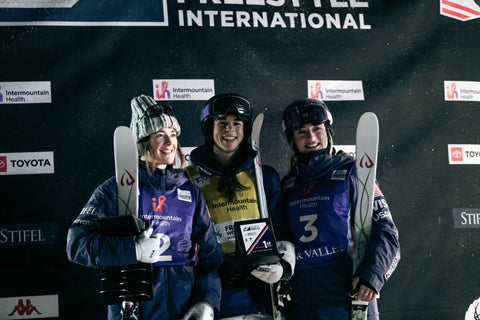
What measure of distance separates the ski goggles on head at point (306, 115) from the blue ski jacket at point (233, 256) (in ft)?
0.93

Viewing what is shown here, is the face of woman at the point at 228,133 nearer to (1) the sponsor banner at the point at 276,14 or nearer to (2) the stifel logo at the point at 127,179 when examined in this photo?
(2) the stifel logo at the point at 127,179

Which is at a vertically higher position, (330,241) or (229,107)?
(229,107)

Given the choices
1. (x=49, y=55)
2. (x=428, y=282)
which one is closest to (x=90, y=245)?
(x=49, y=55)

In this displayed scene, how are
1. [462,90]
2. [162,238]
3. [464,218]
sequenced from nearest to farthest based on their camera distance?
[162,238] → [464,218] → [462,90]

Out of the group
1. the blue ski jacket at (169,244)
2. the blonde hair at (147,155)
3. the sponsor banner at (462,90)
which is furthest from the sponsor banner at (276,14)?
the blue ski jacket at (169,244)

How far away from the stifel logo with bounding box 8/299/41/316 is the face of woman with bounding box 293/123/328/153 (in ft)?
6.72

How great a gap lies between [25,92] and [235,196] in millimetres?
1770

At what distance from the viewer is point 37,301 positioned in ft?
12.1

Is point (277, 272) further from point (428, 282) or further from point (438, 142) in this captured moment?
point (438, 142)

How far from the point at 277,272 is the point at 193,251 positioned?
422 mm

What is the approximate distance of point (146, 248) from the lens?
2465 mm

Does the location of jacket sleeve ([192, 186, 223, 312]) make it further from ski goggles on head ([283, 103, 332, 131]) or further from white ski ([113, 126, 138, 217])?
ski goggles on head ([283, 103, 332, 131])

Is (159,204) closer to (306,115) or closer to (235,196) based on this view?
(235,196)

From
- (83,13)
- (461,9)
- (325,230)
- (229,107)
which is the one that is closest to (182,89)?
(83,13)
